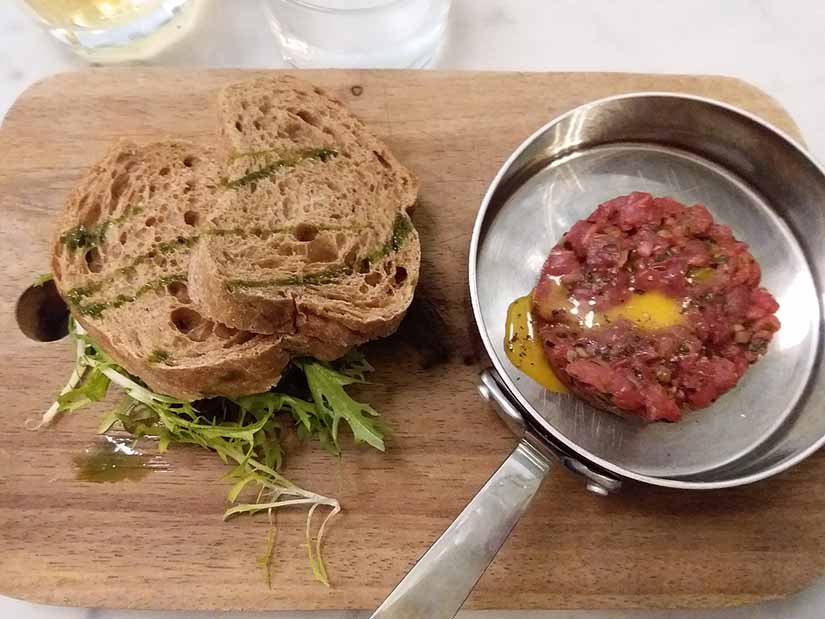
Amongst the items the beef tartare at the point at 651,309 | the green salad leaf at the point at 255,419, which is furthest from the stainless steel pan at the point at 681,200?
the green salad leaf at the point at 255,419

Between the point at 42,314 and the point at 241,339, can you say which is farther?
the point at 42,314

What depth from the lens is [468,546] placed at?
1499 mm

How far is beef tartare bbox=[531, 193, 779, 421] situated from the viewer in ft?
5.60

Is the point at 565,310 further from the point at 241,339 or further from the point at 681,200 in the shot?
the point at 241,339

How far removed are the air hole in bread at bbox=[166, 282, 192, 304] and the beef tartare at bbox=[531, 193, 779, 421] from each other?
83 centimetres

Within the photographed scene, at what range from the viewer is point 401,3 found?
220 cm

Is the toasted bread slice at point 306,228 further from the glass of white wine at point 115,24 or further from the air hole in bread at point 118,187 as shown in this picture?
the glass of white wine at point 115,24

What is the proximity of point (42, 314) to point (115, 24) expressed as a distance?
883 millimetres

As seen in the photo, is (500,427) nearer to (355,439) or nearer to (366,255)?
(355,439)

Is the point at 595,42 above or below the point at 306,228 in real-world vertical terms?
above

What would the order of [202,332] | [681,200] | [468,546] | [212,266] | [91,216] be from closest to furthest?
1. [468,546]
2. [212,266]
3. [202,332]
4. [91,216]
5. [681,200]

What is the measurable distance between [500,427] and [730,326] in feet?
1.93

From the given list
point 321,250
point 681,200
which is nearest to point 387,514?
point 321,250

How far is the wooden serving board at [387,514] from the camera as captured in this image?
1658mm
